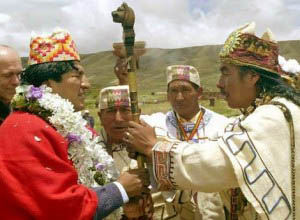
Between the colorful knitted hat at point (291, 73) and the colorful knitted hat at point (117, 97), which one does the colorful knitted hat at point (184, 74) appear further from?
the colorful knitted hat at point (291, 73)

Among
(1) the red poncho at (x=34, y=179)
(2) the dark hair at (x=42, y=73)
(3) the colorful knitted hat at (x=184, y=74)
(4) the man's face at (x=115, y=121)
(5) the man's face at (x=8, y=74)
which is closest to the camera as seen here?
(1) the red poncho at (x=34, y=179)

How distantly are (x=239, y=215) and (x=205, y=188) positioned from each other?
3.14 feet

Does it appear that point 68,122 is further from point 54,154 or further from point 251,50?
point 251,50

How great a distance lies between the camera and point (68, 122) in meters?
3.29

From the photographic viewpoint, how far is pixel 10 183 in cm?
274

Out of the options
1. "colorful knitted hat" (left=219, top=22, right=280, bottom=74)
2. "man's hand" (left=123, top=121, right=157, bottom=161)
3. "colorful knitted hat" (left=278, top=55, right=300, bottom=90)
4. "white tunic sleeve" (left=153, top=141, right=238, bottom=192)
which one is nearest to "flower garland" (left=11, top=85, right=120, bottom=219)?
"man's hand" (left=123, top=121, right=157, bottom=161)

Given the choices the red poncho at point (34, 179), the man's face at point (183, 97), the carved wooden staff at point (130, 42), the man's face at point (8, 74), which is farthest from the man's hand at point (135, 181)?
the man's face at point (183, 97)

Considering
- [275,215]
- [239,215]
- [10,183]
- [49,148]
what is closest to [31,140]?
[49,148]

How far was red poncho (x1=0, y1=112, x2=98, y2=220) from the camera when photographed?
2736mm

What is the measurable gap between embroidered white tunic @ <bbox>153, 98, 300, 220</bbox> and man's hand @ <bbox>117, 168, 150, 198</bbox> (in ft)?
0.82

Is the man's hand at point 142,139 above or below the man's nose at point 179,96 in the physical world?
below

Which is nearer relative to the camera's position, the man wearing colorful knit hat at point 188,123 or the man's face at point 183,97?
the man wearing colorful knit hat at point 188,123

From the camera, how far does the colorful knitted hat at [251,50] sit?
374 centimetres

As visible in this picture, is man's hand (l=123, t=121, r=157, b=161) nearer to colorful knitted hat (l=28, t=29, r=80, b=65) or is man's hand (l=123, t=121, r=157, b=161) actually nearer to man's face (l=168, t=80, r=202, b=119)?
colorful knitted hat (l=28, t=29, r=80, b=65)
